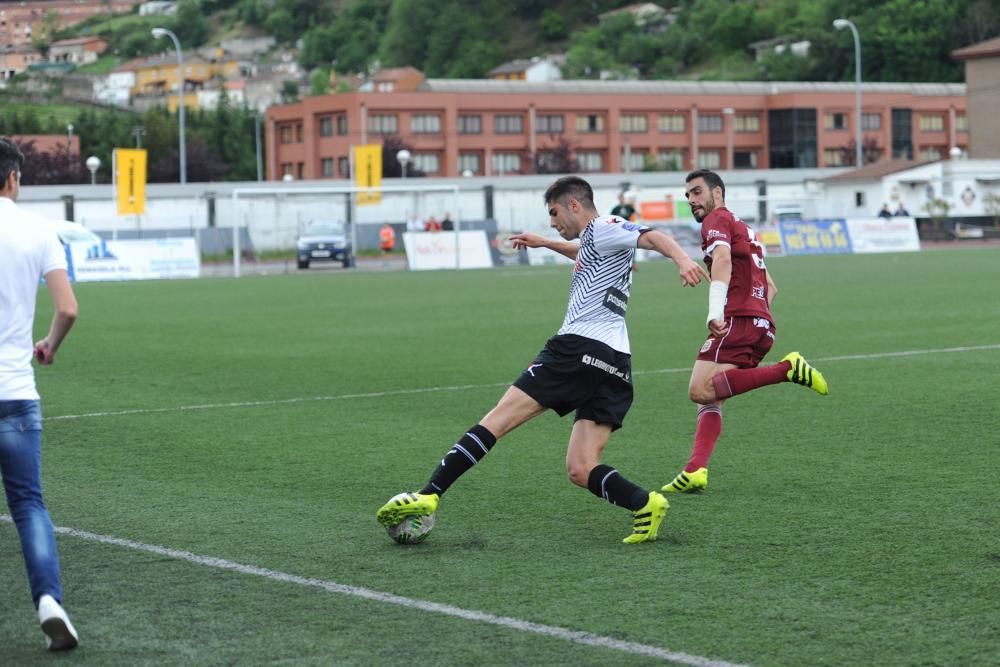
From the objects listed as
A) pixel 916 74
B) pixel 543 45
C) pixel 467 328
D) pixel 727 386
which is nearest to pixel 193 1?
pixel 543 45

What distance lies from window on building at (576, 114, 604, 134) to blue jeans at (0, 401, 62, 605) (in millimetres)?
102653

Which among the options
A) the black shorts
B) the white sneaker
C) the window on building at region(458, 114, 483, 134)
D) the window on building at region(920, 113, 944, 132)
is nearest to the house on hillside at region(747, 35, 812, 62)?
the window on building at region(920, 113, 944, 132)

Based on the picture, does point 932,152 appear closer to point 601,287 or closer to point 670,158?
point 670,158

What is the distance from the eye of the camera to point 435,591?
20.7 feet

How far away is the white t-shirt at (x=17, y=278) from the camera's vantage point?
5.39 m

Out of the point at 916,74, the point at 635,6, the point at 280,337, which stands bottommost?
the point at 280,337

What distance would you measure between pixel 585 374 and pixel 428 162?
98.0 meters

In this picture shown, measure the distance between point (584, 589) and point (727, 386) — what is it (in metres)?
2.95

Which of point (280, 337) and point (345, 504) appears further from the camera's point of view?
point (280, 337)

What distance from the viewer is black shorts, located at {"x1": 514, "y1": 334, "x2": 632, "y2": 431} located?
23.9 feet

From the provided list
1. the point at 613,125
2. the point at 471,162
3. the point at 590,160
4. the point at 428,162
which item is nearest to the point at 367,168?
the point at 428,162

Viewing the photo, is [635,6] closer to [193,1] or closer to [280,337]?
[193,1]

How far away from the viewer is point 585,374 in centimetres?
729

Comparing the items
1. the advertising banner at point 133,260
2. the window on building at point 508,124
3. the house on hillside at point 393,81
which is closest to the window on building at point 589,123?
the window on building at point 508,124
